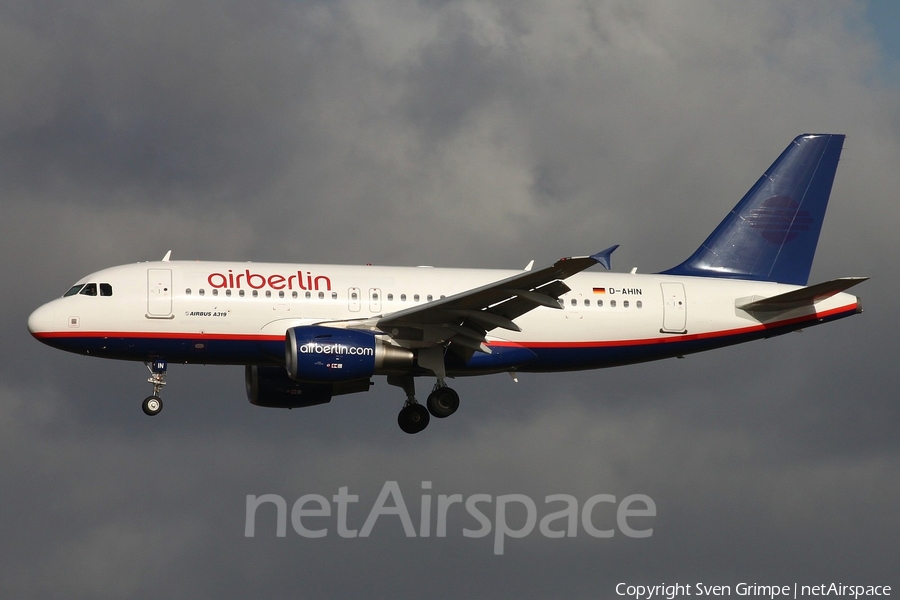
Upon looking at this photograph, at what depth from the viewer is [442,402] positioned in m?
40.0

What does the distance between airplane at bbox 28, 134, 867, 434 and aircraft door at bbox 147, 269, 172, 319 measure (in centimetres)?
3

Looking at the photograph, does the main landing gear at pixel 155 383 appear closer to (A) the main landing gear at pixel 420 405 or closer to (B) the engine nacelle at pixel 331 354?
(B) the engine nacelle at pixel 331 354

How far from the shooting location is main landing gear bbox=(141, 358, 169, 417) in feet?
126

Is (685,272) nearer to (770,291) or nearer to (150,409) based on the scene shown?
(770,291)

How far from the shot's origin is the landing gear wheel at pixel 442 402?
131 ft

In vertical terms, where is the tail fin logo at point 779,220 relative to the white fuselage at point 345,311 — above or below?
above

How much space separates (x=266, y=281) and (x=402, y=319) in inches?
164

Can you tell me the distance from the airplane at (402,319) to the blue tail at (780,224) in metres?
0.48

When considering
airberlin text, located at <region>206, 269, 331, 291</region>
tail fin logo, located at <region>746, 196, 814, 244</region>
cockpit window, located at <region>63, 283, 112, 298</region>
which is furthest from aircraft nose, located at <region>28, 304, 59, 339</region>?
tail fin logo, located at <region>746, 196, 814, 244</region>

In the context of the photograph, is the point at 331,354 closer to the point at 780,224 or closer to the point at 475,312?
the point at 475,312

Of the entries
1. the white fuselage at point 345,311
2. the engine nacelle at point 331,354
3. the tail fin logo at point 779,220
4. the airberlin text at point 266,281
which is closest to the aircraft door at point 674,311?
the white fuselage at point 345,311

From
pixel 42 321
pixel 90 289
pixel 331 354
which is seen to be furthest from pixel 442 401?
pixel 42 321

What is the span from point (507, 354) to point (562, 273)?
5.50 meters

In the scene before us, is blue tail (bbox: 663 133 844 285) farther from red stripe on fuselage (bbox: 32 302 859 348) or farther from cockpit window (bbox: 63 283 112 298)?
cockpit window (bbox: 63 283 112 298)
